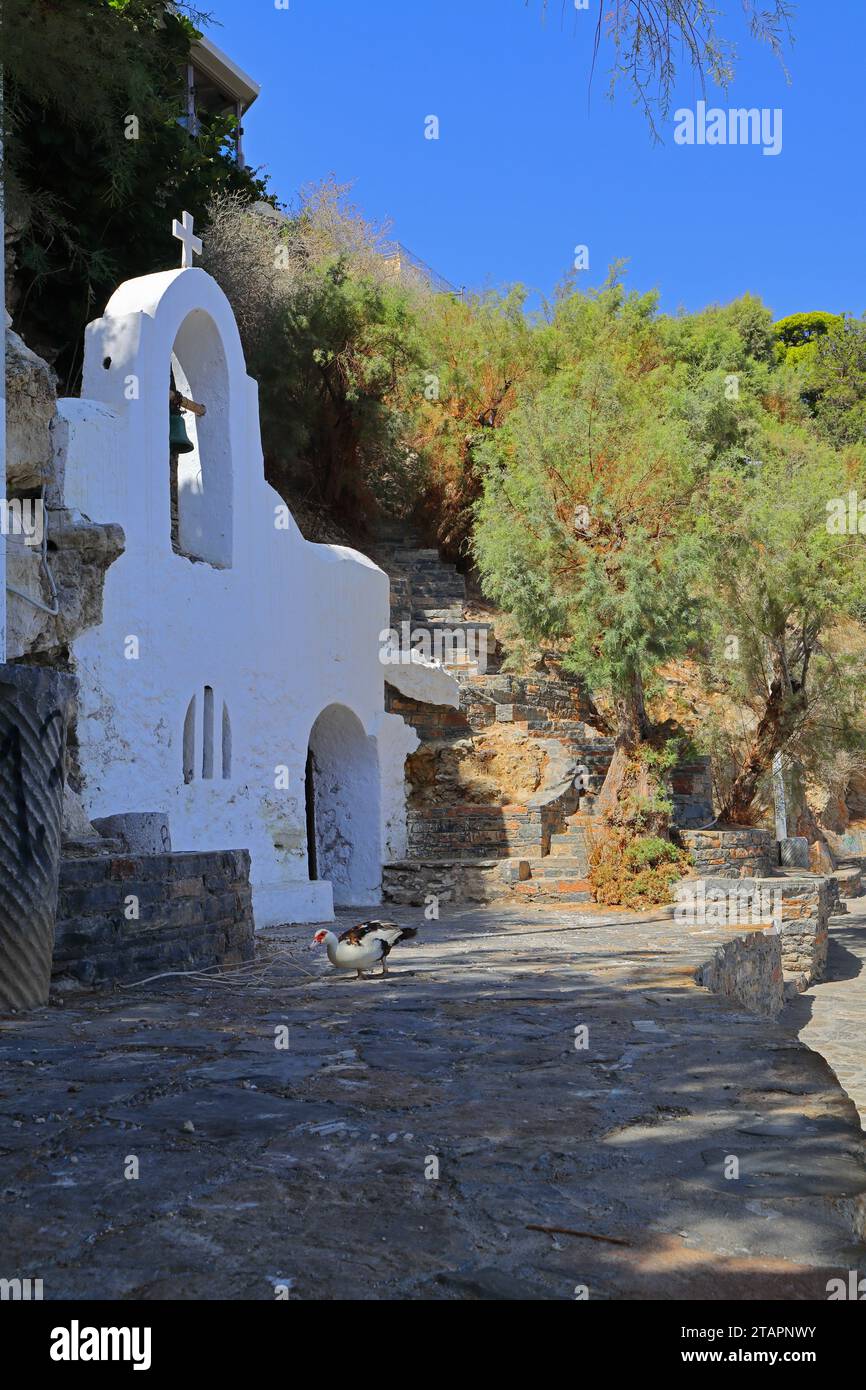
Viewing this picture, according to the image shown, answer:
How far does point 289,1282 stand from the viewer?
80.0 inches

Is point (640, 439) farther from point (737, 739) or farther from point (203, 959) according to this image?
point (203, 959)

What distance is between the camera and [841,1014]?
41.8 ft

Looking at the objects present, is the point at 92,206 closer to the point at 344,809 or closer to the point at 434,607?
the point at 344,809

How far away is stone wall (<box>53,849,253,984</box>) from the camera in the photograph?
521 centimetres

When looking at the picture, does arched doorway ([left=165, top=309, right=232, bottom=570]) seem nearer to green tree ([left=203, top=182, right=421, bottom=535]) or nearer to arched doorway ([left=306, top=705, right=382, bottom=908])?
arched doorway ([left=306, top=705, right=382, bottom=908])

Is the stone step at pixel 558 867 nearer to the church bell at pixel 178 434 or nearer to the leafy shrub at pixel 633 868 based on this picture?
the leafy shrub at pixel 633 868

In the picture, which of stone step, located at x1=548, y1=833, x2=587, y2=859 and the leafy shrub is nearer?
the leafy shrub

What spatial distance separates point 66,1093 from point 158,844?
396 centimetres

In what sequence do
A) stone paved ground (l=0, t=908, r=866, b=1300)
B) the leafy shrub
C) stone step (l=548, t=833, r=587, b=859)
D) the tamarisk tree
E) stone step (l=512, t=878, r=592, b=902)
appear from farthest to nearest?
the tamarisk tree
stone step (l=548, t=833, r=587, b=859)
stone step (l=512, t=878, r=592, b=902)
the leafy shrub
stone paved ground (l=0, t=908, r=866, b=1300)

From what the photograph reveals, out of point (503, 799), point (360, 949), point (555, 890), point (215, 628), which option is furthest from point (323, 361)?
point (360, 949)

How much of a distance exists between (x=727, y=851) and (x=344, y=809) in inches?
183

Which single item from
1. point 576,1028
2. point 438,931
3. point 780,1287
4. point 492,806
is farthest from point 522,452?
point 780,1287

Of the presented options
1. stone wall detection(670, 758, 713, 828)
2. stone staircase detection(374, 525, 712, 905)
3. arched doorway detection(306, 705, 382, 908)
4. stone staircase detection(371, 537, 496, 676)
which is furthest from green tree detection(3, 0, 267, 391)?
stone wall detection(670, 758, 713, 828)

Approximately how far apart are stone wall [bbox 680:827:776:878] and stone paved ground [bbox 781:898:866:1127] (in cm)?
155
